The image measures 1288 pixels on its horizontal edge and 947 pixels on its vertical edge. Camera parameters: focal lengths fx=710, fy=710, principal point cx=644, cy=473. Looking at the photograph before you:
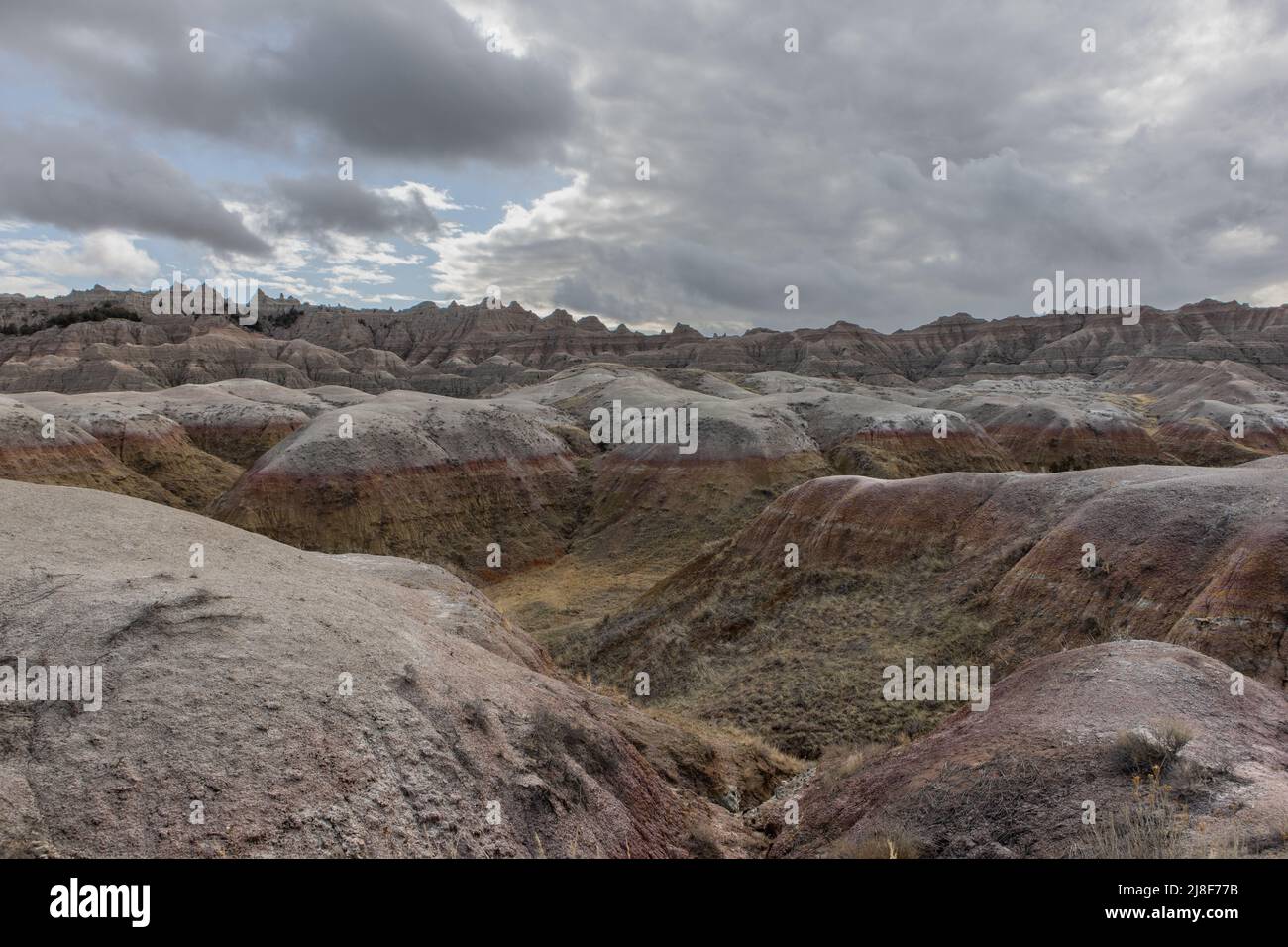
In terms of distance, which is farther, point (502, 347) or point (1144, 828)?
point (502, 347)

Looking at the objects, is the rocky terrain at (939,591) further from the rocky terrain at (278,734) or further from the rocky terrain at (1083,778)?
the rocky terrain at (278,734)

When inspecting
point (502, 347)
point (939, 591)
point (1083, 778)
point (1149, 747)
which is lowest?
point (1083, 778)

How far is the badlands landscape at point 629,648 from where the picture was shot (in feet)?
21.3

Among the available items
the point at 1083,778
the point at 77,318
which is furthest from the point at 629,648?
the point at 77,318

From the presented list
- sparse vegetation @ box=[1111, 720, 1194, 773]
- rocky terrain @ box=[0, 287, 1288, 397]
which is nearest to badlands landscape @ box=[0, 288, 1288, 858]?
sparse vegetation @ box=[1111, 720, 1194, 773]

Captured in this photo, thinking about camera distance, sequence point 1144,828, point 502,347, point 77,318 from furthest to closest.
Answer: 1. point 502,347
2. point 77,318
3. point 1144,828

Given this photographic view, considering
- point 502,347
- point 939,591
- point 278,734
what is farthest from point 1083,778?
point 502,347

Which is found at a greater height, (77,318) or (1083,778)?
(77,318)

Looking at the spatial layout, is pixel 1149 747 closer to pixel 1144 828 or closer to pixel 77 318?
pixel 1144 828

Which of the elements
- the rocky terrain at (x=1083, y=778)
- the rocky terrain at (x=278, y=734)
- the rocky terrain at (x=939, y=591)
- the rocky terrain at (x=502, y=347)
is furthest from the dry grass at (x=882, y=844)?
the rocky terrain at (x=502, y=347)

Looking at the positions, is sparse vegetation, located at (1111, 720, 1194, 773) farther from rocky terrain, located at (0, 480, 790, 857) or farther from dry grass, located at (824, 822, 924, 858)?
rocky terrain, located at (0, 480, 790, 857)

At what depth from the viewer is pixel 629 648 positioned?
24.2 metres

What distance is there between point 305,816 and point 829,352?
496 ft

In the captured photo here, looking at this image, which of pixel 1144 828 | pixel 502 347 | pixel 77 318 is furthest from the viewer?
pixel 502 347
